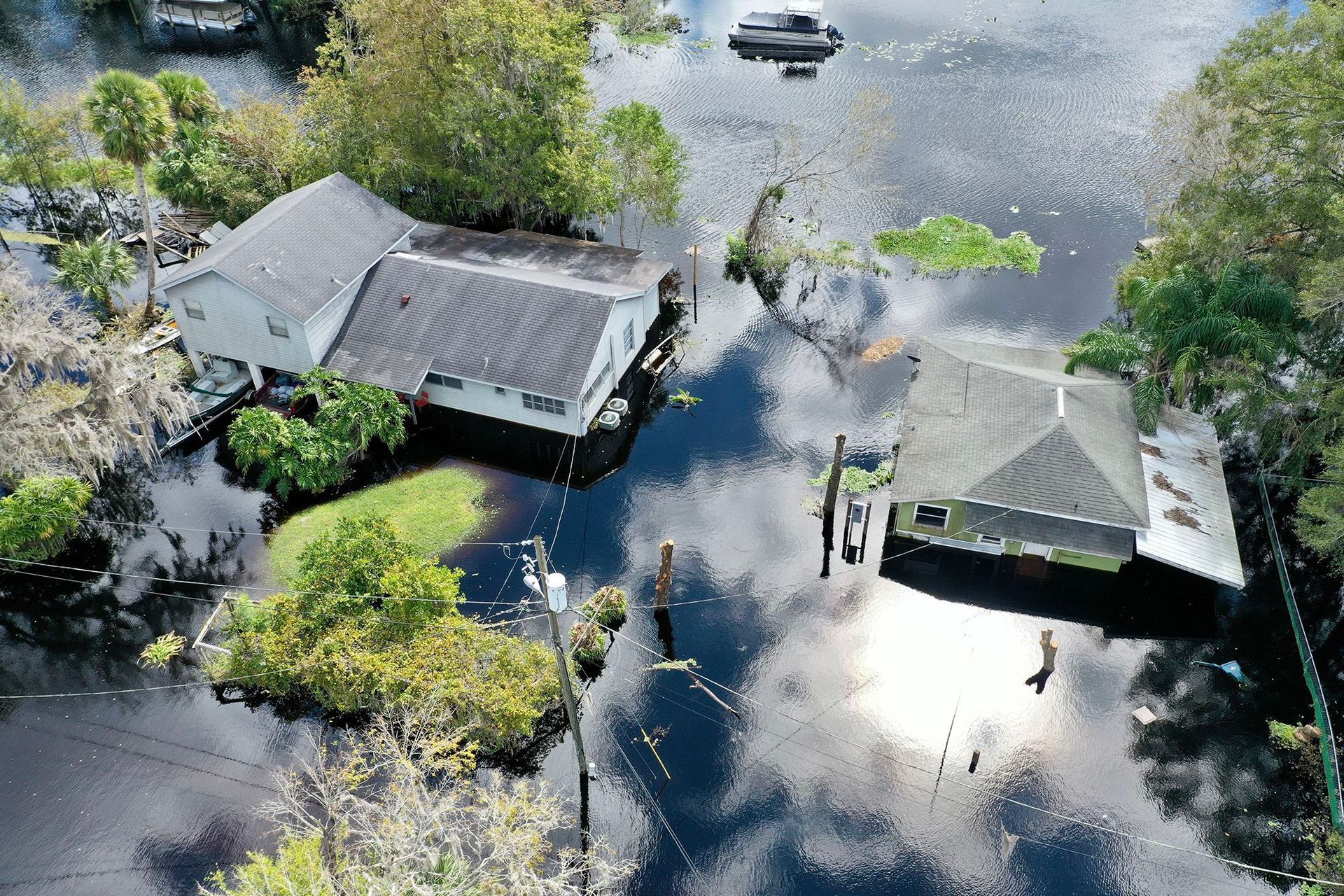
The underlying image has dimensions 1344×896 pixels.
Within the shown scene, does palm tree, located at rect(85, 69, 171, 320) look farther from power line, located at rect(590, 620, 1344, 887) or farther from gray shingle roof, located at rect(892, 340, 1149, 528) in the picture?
gray shingle roof, located at rect(892, 340, 1149, 528)

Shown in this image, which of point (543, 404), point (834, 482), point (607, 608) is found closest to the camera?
point (607, 608)

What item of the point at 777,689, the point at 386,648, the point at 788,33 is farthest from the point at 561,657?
the point at 788,33

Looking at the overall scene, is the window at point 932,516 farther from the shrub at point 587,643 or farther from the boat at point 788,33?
the boat at point 788,33

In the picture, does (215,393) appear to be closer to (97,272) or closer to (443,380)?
(97,272)

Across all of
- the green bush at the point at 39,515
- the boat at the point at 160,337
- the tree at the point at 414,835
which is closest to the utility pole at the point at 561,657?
the tree at the point at 414,835

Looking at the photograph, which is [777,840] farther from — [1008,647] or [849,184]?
[849,184]
